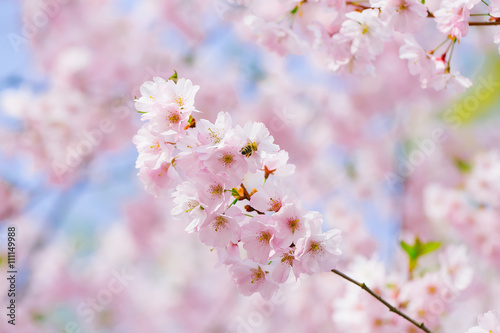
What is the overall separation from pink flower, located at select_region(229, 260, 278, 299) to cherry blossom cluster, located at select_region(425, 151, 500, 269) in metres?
2.53

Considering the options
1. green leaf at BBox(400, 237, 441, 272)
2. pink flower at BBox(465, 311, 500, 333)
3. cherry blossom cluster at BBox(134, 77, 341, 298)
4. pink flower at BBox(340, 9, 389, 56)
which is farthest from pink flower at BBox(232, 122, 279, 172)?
green leaf at BBox(400, 237, 441, 272)

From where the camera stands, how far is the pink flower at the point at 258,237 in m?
1.22

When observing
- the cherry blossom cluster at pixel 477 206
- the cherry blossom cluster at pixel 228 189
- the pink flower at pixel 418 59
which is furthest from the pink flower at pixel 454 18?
the cherry blossom cluster at pixel 477 206

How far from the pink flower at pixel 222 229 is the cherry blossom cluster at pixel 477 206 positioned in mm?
2687

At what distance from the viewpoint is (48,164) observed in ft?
16.4

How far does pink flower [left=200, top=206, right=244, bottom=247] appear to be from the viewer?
1229 mm

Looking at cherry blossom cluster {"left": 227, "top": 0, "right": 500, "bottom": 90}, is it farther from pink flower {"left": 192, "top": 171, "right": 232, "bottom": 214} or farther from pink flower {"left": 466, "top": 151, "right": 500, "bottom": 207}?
pink flower {"left": 466, "top": 151, "right": 500, "bottom": 207}

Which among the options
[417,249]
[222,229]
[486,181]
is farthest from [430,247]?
[486,181]

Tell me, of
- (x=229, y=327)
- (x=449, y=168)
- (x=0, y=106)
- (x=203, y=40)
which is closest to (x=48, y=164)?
(x=0, y=106)

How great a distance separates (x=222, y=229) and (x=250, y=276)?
22 centimetres

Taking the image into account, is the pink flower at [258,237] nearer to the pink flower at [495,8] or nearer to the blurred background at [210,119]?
the pink flower at [495,8]

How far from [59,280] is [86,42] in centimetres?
297

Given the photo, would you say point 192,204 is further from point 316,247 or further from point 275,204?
point 316,247

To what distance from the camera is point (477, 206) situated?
373 cm
